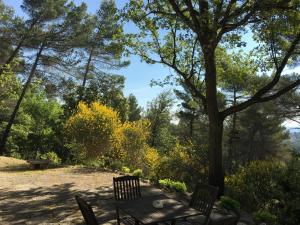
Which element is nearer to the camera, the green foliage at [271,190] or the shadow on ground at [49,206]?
the shadow on ground at [49,206]

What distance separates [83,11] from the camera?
2445 centimetres

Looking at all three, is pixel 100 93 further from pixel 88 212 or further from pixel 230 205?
pixel 88 212

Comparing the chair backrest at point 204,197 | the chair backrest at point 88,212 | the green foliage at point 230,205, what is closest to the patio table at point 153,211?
the chair backrest at point 204,197

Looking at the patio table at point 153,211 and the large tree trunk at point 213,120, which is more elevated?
the large tree trunk at point 213,120

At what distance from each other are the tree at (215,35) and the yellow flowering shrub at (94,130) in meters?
4.57

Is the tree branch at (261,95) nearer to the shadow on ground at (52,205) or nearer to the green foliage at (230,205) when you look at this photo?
the shadow on ground at (52,205)

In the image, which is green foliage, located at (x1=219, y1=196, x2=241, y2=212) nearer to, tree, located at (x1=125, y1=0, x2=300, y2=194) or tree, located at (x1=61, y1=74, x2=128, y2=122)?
tree, located at (x1=125, y1=0, x2=300, y2=194)

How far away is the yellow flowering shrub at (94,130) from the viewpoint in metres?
14.8

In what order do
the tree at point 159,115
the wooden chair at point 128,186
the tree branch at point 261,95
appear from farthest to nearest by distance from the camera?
the tree at point 159,115, the tree branch at point 261,95, the wooden chair at point 128,186

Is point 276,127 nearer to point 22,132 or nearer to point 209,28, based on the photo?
point 22,132

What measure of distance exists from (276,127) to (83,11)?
21.0 meters

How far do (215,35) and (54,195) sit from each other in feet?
18.3

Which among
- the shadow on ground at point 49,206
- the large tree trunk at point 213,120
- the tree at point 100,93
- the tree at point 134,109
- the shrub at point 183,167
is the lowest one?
the shadow on ground at point 49,206

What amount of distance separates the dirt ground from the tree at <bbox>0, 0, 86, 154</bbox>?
471 inches
